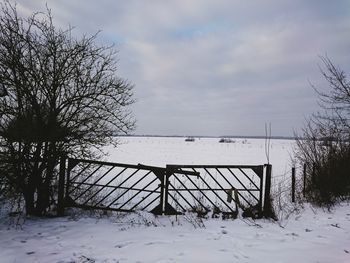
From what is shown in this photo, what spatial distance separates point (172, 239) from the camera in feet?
19.9

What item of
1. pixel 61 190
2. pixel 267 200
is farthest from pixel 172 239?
pixel 61 190

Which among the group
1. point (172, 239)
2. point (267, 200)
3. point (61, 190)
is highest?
point (61, 190)

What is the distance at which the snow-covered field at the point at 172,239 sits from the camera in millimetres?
5113

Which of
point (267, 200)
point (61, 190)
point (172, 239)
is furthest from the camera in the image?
point (267, 200)

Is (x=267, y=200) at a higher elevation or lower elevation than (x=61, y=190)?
lower

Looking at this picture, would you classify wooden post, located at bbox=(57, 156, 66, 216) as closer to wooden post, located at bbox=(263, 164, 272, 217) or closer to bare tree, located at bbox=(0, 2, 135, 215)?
bare tree, located at bbox=(0, 2, 135, 215)

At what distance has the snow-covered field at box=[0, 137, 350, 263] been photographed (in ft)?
16.8

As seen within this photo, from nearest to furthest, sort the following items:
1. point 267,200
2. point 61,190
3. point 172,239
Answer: point 172,239 < point 61,190 < point 267,200

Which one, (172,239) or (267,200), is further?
(267,200)

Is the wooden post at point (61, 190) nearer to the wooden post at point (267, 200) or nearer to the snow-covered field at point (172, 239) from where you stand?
the snow-covered field at point (172, 239)

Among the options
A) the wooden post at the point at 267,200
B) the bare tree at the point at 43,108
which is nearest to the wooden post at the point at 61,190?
the bare tree at the point at 43,108

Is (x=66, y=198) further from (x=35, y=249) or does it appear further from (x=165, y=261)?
(x=165, y=261)

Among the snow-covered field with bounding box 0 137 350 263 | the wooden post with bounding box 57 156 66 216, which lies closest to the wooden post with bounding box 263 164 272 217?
the snow-covered field with bounding box 0 137 350 263

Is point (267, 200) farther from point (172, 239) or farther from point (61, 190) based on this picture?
point (61, 190)
